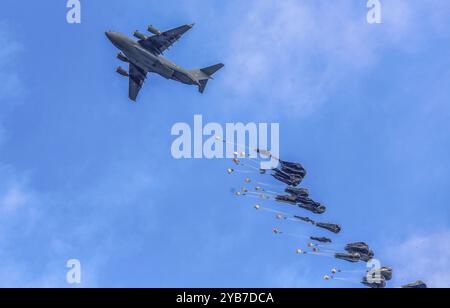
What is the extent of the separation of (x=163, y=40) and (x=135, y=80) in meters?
15.3

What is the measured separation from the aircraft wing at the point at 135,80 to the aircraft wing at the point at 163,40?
30.2 feet

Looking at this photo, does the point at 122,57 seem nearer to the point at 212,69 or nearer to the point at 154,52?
the point at 154,52

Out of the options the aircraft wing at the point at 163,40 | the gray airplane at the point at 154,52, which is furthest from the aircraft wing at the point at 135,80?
the aircraft wing at the point at 163,40

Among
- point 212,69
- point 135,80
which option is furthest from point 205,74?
point 135,80

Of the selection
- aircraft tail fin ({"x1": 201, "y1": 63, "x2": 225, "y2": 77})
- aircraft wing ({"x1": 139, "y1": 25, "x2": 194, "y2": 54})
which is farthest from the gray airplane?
aircraft tail fin ({"x1": 201, "y1": 63, "x2": 225, "y2": 77})

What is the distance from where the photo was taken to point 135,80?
142 m

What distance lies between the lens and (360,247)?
446 feet

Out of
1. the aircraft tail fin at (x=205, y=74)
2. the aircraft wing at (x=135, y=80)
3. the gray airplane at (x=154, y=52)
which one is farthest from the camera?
the aircraft wing at (x=135, y=80)

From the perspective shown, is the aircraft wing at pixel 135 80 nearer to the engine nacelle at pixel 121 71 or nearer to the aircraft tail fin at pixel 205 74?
the engine nacelle at pixel 121 71

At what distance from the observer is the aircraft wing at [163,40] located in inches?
5059

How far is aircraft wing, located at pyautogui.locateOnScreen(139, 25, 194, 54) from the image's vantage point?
12850 cm
